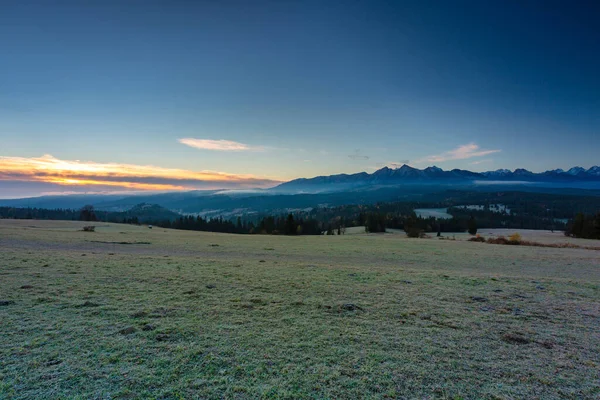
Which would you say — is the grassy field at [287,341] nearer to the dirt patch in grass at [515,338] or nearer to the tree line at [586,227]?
the dirt patch in grass at [515,338]

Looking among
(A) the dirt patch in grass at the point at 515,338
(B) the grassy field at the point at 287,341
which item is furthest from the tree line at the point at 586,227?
(A) the dirt patch in grass at the point at 515,338

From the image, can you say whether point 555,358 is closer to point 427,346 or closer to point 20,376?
point 427,346

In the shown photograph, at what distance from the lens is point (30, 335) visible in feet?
19.1

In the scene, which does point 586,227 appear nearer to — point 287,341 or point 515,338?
point 515,338

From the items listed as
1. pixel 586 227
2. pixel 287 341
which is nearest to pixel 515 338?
pixel 287 341

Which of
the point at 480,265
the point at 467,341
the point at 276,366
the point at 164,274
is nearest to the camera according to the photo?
the point at 276,366

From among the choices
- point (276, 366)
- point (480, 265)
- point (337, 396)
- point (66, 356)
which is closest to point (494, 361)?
point (337, 396)

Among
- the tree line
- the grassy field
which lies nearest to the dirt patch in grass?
the grassy field

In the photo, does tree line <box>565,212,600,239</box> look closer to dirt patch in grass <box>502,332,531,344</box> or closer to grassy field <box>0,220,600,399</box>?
grassy field <box>0,220,600,399</box>

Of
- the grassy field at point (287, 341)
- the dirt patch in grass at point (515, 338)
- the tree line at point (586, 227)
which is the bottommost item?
the tree line at point (586, 227)

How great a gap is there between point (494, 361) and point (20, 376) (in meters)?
7.85

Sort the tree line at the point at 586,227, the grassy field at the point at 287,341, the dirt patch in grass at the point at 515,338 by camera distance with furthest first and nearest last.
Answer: the tree line at the point at 586,227 < the dirt patch in grass at the point at 515,338 < the grassy field at the point at 287,341

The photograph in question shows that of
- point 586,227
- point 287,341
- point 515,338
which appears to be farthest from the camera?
point 586,227

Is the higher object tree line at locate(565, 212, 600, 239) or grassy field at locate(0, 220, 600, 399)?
grassy field at locate(0, 220, 600, 399)
